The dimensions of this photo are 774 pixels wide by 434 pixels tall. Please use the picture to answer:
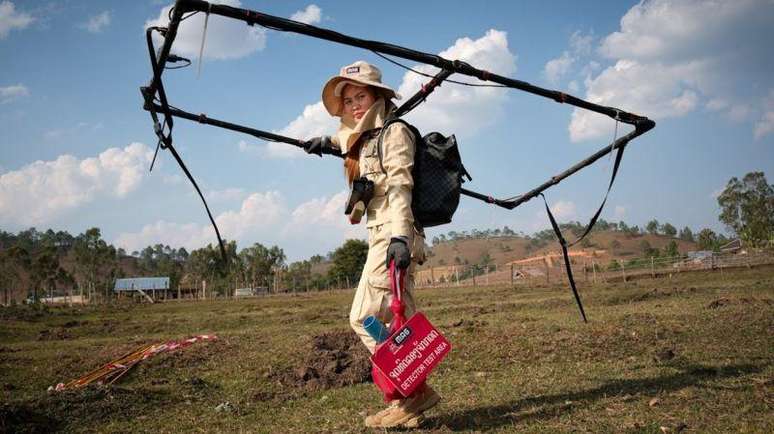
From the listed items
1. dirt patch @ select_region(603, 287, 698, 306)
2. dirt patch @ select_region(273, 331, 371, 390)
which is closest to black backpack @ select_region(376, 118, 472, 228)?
dirt patch @ select_region(273, 331, 371, 390)

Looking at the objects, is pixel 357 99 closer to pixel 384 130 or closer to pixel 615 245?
pixel 384 130

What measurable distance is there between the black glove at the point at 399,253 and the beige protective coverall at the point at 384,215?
68mm

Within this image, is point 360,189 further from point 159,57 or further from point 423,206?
point 159,57

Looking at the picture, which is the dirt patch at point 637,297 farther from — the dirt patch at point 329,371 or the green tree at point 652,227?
the green tree at point 652,227

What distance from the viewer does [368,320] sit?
162 inches

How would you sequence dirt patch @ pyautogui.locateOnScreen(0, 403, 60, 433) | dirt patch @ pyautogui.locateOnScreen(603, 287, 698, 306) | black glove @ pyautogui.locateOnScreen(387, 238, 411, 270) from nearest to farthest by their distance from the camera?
black glove @ pyautogui.locateOnScreen(387, 238, 411, 270)
dirt patch @ pyautogui.locateOnScreen(0, 403, 60, 433)
dirt patch @ pyautogui.locateOnScreen(603, 287, 698, 306)

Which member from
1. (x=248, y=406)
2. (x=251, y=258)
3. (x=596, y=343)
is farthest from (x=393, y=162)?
(x=251, y=258)

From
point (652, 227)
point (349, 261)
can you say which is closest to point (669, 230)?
point (652, 227)

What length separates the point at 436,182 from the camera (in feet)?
14.5

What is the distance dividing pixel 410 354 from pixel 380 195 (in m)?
1.33

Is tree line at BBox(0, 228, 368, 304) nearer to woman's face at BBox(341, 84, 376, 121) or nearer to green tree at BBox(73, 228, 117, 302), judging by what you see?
green tree at BBox(73, 228, 117, 302)

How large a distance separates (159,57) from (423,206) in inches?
97.1

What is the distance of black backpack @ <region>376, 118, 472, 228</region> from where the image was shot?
14.4 feet

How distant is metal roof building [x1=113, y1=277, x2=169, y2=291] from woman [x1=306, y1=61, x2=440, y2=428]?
308ft
